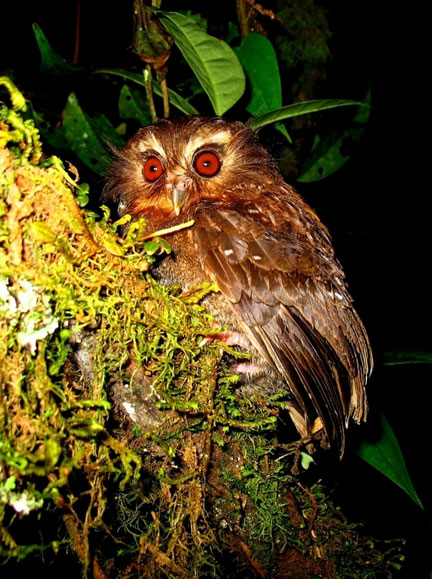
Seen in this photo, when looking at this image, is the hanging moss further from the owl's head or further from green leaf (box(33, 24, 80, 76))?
green leaf (box(33, 24, 80, 76))

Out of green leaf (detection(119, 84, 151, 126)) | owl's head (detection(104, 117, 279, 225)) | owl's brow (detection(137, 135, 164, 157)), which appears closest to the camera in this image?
owl's head (detection(104, 117, 279, 225))

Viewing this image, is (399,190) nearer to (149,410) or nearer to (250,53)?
(250,53)

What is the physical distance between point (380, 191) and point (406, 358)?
11.4ft

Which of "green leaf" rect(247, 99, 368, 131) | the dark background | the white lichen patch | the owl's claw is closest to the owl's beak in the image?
"green leaf" rect(247, 99, 368, 131)

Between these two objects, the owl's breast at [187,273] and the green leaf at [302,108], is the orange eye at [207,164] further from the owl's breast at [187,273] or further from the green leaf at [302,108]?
the owl's breast at [187,273]

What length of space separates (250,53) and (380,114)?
13.0 feet

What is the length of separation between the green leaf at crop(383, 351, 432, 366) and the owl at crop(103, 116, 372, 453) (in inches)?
17.1

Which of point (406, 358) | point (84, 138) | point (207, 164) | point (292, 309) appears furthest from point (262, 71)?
point (406, 358)

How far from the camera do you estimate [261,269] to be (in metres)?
1.55

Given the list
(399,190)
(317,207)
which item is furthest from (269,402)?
(399,190)

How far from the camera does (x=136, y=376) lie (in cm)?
118

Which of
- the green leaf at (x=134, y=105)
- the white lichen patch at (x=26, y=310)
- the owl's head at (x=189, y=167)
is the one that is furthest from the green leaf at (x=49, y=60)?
the white lichen patch at (x=26, y=310)

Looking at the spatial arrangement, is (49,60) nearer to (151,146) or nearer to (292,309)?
(151,146)

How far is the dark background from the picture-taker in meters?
3.23
